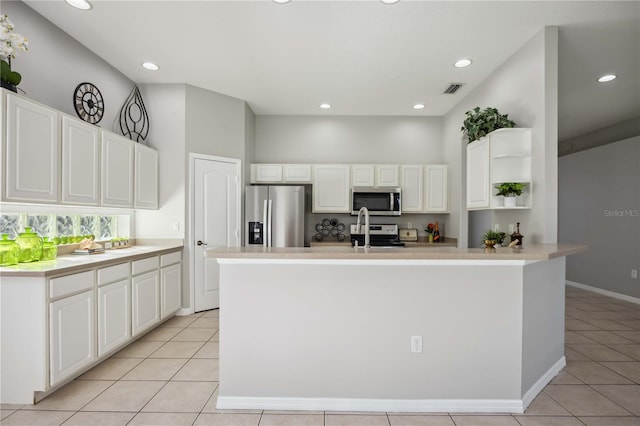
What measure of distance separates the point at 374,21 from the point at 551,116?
5.54 ft

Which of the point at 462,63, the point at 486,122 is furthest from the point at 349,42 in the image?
the point at 486,122

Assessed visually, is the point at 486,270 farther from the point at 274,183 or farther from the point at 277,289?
the point at 274,183

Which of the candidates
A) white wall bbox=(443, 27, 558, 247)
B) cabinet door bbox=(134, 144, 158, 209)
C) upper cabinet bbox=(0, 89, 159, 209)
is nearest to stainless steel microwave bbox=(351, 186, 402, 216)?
white wall bbox=(443, 27, 558, 247)

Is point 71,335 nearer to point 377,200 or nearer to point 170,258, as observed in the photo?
point 170,258

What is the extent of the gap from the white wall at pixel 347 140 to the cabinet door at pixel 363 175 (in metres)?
0.40

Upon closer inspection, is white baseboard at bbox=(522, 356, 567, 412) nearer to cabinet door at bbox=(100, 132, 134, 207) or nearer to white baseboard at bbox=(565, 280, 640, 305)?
white baseboard at bbox=(565, 280, 640, 305)

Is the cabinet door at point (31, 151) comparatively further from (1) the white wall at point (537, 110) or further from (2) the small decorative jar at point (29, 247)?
(1) the white wall at point (537, 110)

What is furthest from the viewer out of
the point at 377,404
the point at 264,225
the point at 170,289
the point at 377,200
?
the point at 377,200

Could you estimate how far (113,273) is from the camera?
8.94ft

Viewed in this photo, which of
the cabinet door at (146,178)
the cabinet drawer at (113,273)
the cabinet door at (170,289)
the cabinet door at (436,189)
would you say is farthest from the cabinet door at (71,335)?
the cabinet door at (436,189)

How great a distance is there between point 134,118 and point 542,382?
484 centimetres

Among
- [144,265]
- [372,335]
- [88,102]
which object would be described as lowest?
[372,335]

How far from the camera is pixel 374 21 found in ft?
8.70

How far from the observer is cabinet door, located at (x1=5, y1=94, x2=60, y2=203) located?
210 centimetres
